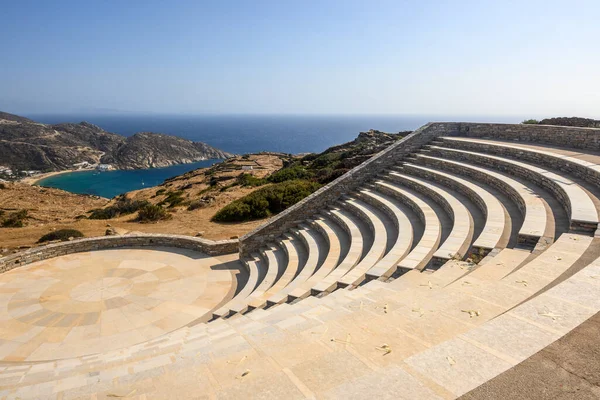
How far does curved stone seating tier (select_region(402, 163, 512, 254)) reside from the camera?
6.58m

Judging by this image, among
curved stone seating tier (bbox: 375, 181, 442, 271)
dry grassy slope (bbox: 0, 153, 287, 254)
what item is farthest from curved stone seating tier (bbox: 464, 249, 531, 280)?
dry grassy slope (bbox: 0, 153, 287, 254)

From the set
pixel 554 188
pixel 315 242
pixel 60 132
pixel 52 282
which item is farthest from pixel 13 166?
pixel 554 188

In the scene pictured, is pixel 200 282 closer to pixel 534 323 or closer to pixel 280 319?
pixel 280 319

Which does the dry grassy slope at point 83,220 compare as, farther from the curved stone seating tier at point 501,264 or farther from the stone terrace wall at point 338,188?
the curved stone seating tier at point 501,264

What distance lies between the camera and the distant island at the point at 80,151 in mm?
84562

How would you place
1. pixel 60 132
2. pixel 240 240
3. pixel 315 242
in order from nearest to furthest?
1. pixel 315 242
2. pixel 240 240
3. pixel 60 132

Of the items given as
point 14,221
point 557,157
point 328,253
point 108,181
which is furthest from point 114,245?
point 108,181

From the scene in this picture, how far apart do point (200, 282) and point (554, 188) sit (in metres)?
10.7

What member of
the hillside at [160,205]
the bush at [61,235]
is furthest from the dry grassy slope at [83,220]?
the bush at [61,235]

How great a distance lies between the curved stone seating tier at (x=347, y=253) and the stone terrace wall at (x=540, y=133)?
9261 mm

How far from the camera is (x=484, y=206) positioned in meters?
9.02

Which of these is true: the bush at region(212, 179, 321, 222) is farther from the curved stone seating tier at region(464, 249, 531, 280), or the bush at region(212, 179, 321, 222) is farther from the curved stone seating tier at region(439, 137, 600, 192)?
the curved stone seating tier at region(464, 249, 531, 280)

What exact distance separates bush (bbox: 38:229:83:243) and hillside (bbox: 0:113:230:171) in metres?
83.4

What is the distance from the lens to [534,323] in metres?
3.28
